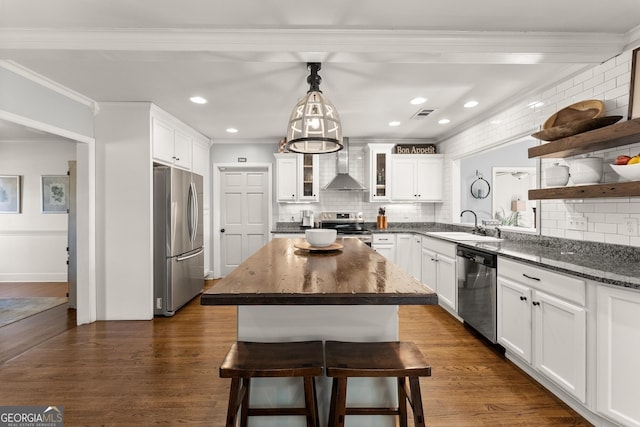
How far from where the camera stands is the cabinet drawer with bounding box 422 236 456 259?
3.46m

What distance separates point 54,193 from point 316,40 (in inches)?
221

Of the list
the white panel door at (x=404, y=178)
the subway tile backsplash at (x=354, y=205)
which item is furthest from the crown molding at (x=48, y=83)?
the white panel door at (x=404, y=178)

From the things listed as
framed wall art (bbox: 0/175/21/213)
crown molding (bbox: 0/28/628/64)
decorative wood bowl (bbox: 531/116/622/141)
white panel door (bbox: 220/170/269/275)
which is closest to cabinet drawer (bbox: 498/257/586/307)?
decorative wood bowl (bbox: 531/116/622/141)

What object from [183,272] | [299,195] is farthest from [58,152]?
[299,195]

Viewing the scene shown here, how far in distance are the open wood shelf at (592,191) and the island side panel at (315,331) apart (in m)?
1.69

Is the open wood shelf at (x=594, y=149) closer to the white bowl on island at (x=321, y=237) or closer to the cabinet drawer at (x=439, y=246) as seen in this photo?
the cabinet drawer at (x=439, y=246)

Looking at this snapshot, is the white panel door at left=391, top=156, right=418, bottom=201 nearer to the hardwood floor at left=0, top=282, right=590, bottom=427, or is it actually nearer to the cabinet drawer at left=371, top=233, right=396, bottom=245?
the cabinet drawer at left=371, top=233, right=396, bottom=245

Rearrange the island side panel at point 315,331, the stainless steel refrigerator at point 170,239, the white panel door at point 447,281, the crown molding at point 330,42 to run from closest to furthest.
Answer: the island side panel at point 315,331 → the crown molding at point 330,42 → the white panel door at point 447,281 → the stainless steel refrigerator at point 170,239

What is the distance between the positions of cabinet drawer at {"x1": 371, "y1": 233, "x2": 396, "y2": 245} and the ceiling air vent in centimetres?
175

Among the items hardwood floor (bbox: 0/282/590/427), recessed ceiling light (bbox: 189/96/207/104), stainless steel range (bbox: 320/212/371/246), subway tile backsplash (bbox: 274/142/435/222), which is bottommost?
hardwood floor (bbox: 0/282/590/427)

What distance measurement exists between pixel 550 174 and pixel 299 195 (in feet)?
11.3

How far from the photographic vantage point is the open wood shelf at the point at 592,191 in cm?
186

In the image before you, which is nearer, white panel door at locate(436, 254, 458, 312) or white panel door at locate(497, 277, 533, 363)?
white panel door at locate(497, 277, 533, 363)

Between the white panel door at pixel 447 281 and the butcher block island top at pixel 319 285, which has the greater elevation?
the butcher block island top at pixel 319 285
